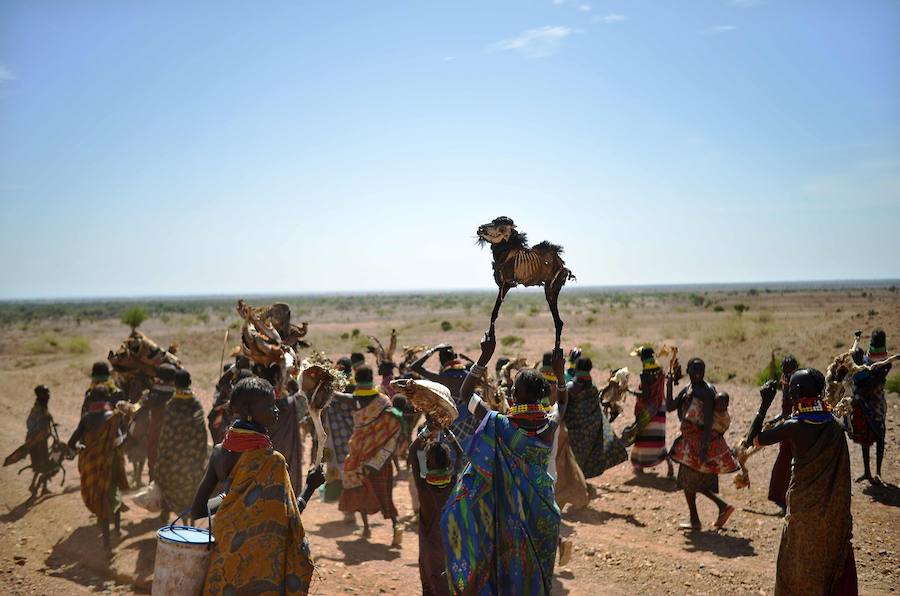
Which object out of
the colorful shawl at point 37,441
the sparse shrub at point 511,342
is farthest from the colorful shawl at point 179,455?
the sparse shrub at point 511,342

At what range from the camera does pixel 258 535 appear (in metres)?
3.77

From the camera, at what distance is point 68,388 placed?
21906 mm

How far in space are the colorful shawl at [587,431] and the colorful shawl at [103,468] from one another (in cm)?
595

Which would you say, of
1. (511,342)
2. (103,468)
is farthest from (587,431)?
(511,342)

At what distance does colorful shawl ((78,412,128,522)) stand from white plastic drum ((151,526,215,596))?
4.95 metres

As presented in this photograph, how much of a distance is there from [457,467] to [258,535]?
238cm

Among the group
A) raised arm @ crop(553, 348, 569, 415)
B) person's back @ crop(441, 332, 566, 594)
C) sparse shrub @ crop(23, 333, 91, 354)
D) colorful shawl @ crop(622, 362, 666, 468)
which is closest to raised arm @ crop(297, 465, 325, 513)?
person's back @ crop(441, 332, 566, 594)

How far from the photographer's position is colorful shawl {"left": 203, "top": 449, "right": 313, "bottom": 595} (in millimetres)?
3717


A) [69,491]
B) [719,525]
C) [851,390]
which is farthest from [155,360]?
[851,390]

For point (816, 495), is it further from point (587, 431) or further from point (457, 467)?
point (587, 431)

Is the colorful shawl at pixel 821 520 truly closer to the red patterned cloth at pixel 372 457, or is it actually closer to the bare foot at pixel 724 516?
the bare foot at pixel 724 516

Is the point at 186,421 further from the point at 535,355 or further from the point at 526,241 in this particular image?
the point at 535,355

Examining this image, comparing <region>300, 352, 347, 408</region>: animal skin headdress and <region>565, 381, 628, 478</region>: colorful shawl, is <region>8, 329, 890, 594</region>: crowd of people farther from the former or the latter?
<region>300, 352, 347, 408</region>: animal skin headdress

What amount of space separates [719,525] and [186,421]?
A: 675 centimetres
